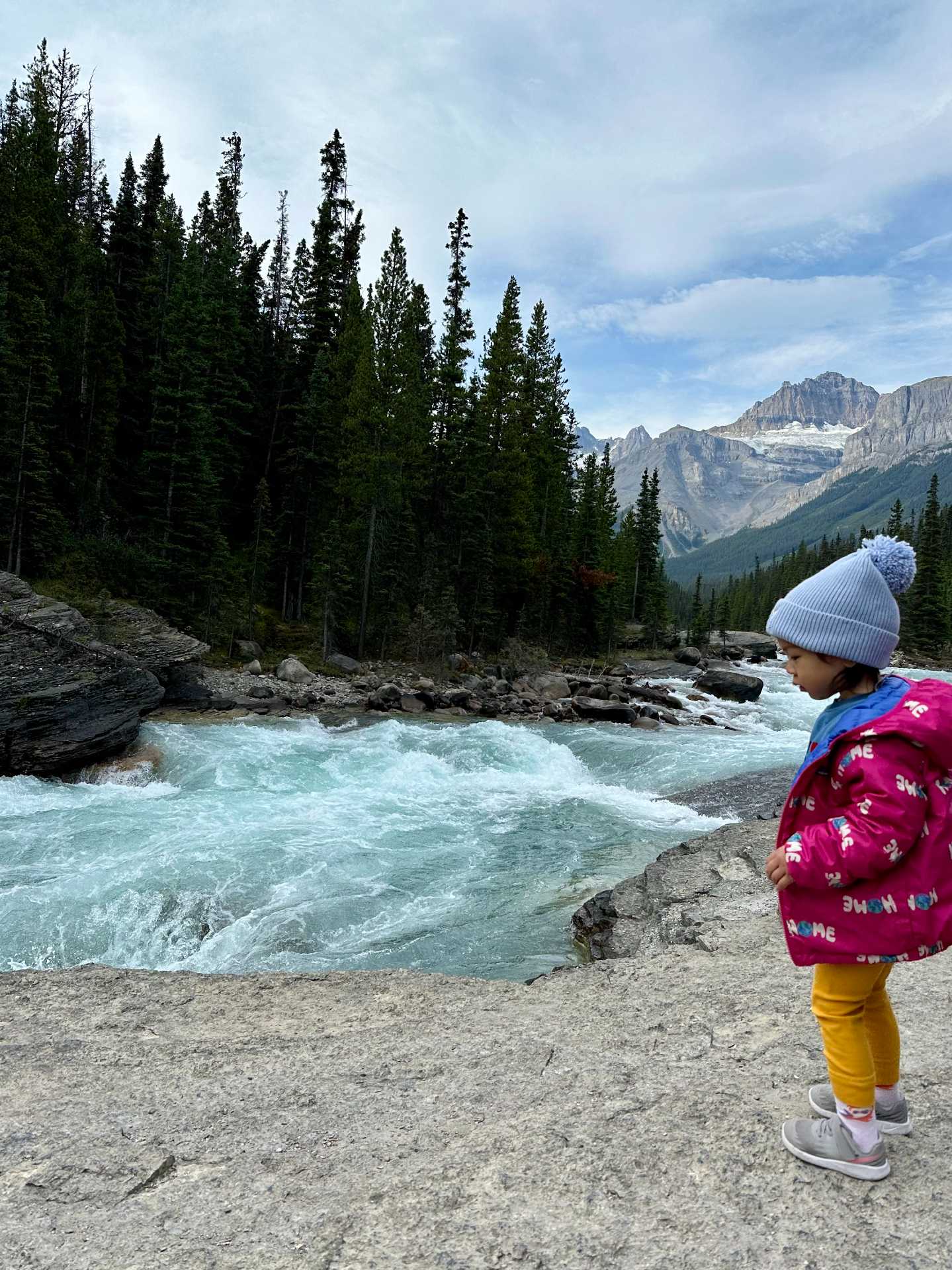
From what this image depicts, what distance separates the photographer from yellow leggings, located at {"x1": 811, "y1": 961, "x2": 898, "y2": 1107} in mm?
2275

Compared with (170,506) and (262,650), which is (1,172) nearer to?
(170,506)

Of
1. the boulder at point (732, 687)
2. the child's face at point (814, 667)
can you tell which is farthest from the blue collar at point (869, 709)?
the boulder at point (732, 687)

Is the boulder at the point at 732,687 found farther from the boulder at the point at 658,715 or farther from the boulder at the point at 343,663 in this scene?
the boulder at the point at 343,663

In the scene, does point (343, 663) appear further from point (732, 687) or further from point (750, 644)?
point (750, 644)

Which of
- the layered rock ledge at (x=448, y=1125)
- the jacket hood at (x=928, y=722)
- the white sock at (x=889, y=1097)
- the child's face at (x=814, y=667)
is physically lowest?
the layered rock ledge at (x=448, y=1125)

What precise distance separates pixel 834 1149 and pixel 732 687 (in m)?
31.0

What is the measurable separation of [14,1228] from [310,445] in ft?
118

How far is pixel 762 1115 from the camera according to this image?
2666mm

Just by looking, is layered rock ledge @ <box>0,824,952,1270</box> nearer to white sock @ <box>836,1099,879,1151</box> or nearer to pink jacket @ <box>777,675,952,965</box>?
white sock @ <box>836,1099,879,1151</box>

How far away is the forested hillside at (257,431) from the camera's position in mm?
27141

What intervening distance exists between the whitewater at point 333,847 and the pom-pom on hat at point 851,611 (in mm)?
4616

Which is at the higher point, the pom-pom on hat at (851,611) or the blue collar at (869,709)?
the pom-pom on hat at (851,611)

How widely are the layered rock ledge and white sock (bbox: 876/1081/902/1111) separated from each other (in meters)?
0.12

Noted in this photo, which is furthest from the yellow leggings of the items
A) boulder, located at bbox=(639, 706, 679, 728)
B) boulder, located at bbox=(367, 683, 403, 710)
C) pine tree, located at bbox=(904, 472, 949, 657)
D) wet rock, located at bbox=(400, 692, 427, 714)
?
pine tree, located at bbox=(904, 472, 949, 657)
